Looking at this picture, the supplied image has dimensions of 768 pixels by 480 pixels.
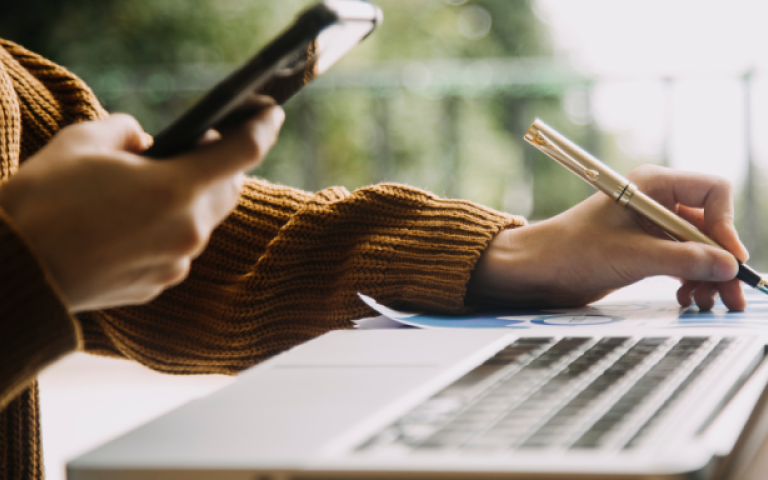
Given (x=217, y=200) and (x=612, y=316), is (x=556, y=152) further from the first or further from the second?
(x=217, y=200)

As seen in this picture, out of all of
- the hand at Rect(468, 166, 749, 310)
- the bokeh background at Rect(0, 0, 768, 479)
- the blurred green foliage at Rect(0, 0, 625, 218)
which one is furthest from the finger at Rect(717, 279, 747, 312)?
the blurred green foliage at Rect(0, 0, 625, 218)

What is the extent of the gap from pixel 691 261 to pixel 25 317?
0.48 meters

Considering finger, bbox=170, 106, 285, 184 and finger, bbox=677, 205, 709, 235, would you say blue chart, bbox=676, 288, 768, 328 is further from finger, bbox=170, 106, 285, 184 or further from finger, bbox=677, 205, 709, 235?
finger, bbox=170, 106, 285, 184

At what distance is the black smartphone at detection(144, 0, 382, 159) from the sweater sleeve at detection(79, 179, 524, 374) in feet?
0.76

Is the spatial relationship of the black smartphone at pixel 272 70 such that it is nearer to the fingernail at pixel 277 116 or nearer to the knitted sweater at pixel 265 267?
the fingernail at pixel 277 116

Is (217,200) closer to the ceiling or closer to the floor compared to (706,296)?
closer to the ceiling

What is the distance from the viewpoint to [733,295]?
57 cm

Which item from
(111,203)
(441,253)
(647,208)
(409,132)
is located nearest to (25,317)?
(111,203)

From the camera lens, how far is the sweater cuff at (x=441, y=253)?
59cm

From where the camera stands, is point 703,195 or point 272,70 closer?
point 272,70

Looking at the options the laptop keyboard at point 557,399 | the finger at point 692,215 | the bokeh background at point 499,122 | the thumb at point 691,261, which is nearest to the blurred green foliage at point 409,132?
the bokeh background at point 499,122

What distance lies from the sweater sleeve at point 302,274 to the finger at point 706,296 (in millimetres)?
176

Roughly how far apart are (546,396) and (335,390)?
0.31 feet

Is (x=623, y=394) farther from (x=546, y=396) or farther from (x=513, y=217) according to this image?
(x=513, y=217)
